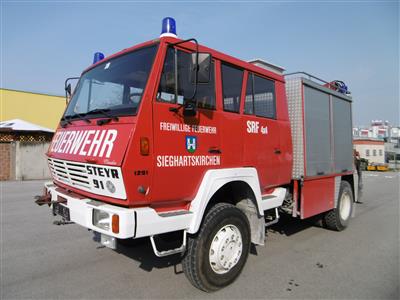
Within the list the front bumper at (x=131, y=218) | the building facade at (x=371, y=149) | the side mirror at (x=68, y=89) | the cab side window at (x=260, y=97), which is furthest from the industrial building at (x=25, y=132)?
the building facade at (x=371, y=149)

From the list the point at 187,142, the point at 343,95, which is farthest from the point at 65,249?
the point at 343,95

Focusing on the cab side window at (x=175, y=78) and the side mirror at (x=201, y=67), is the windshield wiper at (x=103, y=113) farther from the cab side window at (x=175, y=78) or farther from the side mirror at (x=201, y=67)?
the side mirror at (x=201, y=67)

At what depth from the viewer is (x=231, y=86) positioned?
3.85m

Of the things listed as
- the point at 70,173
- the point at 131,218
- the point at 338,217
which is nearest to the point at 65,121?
the point at 70,173

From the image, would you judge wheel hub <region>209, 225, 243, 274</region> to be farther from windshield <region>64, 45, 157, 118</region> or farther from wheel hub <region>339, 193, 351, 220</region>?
wheel hub <region>339, 193, 351, 220</region>

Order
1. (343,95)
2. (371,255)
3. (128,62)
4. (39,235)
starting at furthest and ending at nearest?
1. (343,95)
2. (39,235)
3. (371,255)
4. (128,62)

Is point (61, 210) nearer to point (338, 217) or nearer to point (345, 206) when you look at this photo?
point (338, 217)

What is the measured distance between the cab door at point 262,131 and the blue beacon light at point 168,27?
4.27 ft

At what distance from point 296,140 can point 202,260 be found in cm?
264

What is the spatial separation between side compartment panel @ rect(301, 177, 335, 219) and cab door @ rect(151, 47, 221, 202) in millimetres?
2196

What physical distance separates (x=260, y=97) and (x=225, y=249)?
2114mm

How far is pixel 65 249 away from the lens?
4734 millimetres

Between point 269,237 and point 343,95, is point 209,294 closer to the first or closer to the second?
point 269,237

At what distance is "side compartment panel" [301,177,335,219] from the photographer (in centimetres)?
493
